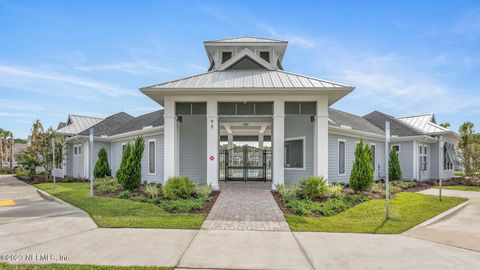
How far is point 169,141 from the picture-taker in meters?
12.4

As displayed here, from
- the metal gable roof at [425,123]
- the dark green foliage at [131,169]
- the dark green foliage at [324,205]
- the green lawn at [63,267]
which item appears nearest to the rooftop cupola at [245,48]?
the dark green foliage at [131,169]

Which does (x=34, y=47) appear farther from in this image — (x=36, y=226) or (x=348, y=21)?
(x=348, y=21)

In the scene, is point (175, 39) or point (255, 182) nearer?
point (175, 39)

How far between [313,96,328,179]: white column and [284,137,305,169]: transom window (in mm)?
2027

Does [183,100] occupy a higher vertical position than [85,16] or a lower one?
lower

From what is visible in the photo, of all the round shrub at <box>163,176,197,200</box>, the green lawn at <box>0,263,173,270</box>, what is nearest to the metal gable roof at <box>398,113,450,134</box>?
the round shrub at <box>163,176,197,200</box>

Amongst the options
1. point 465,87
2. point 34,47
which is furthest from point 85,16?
point 465,87

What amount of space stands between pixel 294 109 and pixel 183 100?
5434 millimetres

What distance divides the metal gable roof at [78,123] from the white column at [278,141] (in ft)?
60.3

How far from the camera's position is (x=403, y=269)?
4.39 meters

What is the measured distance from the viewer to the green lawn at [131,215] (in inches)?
272

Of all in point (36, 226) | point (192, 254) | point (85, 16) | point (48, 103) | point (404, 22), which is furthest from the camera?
point (48, 103)

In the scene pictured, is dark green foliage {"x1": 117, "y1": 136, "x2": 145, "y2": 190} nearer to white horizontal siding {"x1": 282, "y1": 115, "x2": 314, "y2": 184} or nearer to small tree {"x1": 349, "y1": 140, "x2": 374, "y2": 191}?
white horizontal siding {"x1": 282, "y1": 115, "x2": 314, "y2": 184}

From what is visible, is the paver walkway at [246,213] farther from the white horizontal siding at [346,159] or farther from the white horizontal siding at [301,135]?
the white horizontal siding at [346,159]
